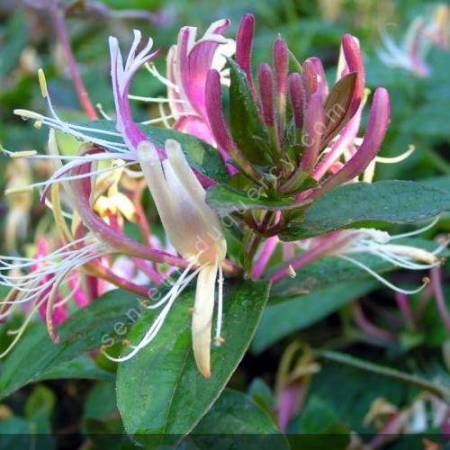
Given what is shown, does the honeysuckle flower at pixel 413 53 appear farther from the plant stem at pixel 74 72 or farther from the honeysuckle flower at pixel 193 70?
the honeysuckle flower at pixel 193 70

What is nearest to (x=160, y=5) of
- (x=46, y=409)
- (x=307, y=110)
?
(x=46, y=409)

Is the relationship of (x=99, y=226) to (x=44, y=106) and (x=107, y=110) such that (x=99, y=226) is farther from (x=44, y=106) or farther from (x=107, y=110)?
(x=44, y=106)

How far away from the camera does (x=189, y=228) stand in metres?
0.62

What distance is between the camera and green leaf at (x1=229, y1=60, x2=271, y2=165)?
1.99 ft

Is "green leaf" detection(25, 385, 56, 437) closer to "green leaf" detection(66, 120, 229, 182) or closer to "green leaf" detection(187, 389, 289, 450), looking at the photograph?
"green leaf" detection(187, 389, 289, 450)

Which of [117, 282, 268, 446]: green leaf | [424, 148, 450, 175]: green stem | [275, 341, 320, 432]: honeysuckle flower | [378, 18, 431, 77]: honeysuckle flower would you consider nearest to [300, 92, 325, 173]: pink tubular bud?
[117, 282, 268, 446]: green leaf

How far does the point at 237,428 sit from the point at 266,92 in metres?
0.32

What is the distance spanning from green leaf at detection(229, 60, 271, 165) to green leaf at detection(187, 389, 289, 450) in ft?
0.83

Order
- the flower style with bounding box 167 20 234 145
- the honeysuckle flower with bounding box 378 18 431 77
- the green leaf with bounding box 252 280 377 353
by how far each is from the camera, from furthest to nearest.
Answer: the honeysuckle flower with bounding box 378 18 431 77 < the green leaf with bounding box 252 280 377 353 < the flower style with bounding box 167 20 234 145

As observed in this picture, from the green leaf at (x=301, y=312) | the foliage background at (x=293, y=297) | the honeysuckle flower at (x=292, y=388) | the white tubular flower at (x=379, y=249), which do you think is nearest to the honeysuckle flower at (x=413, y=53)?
the foliage background at (x=293, y=297)

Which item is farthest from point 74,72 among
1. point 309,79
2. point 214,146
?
point 309,79

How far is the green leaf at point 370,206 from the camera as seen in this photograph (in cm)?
62

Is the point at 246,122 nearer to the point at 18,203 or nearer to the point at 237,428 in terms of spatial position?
the point at 237,428

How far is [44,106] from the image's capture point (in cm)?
196
